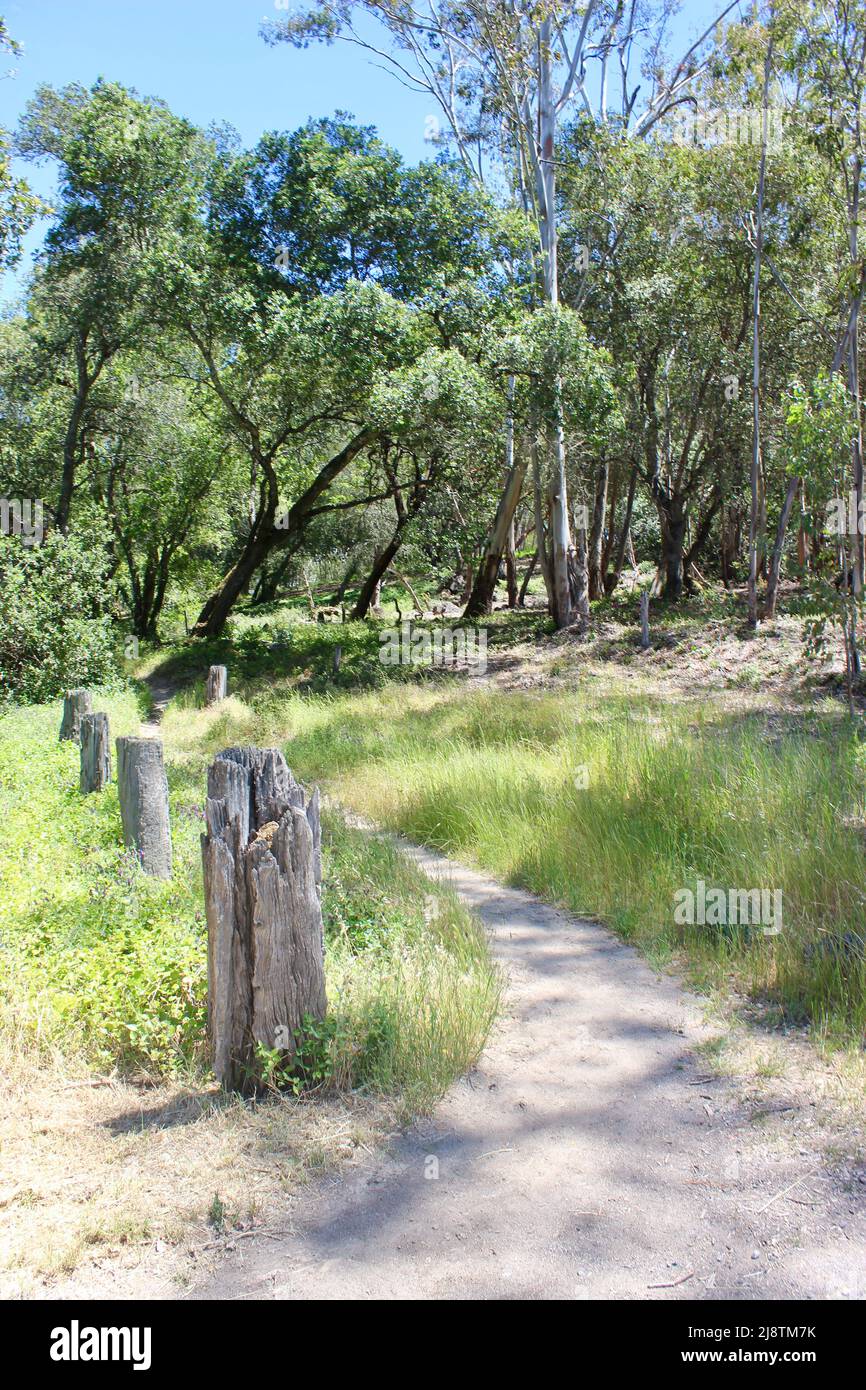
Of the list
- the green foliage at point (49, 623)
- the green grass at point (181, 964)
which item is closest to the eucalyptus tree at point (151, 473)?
the green foliage at point (49, 623)

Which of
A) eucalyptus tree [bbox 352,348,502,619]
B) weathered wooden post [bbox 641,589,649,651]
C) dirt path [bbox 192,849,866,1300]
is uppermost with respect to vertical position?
eucalyptus tree [bbox 352,348,502,619]

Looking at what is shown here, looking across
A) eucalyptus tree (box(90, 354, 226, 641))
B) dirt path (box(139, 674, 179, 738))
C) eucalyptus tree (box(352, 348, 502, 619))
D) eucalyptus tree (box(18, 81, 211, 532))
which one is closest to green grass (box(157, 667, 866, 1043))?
dirt path (box(139, 674, 179, 738))

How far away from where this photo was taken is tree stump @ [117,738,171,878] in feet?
22.2

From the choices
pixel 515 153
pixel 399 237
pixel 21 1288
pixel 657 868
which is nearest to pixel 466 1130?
pixel 21 1288

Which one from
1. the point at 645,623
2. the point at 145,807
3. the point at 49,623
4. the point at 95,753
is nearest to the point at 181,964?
the point at 145,807

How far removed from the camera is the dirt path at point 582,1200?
115 inches

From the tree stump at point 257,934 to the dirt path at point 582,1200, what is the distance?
0.69 metres

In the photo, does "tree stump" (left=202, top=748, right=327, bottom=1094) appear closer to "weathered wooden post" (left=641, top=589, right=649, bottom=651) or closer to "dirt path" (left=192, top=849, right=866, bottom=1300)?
"dirt path" (left=192, top=849, right=866, bottom=1300)

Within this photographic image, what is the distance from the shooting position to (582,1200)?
3297 millimetres

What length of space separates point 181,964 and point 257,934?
0.98 metres

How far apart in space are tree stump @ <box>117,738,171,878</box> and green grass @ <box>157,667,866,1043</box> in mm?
2473

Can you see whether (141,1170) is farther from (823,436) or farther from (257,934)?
(823,436)

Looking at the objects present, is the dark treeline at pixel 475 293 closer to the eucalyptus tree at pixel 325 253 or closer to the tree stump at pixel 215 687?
the eucalyptus tree at pixel 325 253
